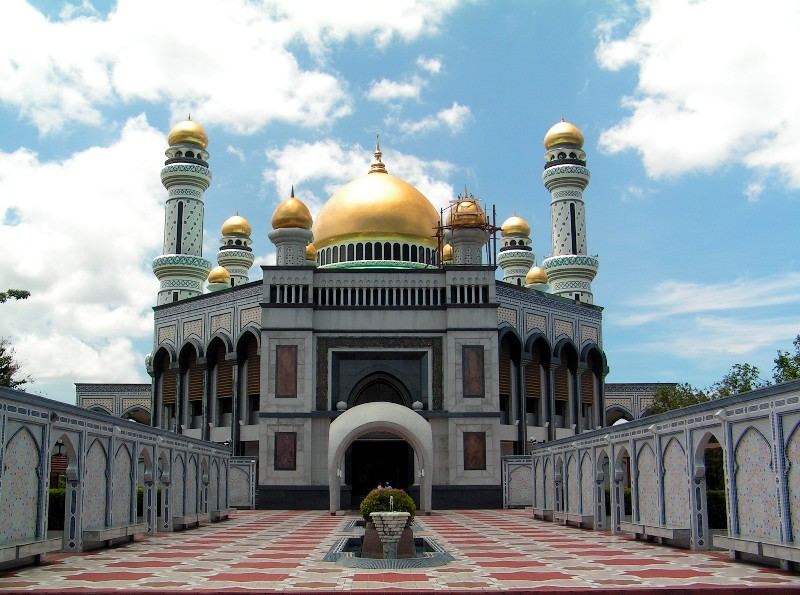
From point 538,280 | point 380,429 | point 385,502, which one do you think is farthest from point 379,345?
point 385,502

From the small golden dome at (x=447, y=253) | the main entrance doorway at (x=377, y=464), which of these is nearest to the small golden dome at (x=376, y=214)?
the small golden dome at (x=447, y=253)

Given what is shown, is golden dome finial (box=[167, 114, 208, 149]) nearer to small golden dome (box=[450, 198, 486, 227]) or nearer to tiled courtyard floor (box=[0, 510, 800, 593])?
small golden dome (box=[450, 198, 486, 227])

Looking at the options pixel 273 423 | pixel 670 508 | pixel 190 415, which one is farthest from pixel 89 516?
pixel 190 415

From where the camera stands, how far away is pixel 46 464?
43.6 feet

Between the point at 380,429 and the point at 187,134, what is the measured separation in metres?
24.6

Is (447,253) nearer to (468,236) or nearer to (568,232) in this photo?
(468,236)

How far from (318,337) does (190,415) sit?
10.4 m

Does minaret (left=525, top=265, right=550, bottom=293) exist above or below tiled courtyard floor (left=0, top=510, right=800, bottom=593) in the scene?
above

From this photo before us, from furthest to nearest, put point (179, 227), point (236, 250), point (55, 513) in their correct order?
point (236, 250) < point (179, 227) < point (55, 513)

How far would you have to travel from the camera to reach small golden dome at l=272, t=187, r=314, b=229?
3250cm

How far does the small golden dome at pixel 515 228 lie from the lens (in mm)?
52375

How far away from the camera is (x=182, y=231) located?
143 ft

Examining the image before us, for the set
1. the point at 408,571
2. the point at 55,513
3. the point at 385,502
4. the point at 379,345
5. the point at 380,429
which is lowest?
the point at 408,571

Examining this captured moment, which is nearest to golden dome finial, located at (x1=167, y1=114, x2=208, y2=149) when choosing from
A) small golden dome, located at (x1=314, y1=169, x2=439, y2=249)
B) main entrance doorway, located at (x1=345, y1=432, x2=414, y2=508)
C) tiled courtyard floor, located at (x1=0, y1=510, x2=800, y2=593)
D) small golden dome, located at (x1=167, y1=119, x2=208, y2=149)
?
small golden dome, located at (x1=167, y1=119, x2=208, y2=149)
